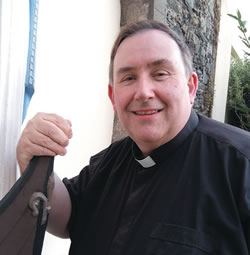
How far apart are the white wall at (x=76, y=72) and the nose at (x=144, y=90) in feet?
1.98

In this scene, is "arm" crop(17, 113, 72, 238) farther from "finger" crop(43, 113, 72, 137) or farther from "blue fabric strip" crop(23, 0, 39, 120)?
"blue fabric strip" crop(23, 0, 39, 120)

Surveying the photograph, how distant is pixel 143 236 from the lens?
1106 mm

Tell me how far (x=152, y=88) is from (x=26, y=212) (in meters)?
0.69

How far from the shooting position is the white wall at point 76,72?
1673 millimetres

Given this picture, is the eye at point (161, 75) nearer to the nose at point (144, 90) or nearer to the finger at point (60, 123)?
the nose at point (144, 90)

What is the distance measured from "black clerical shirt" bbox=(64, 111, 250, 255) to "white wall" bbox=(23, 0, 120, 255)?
576mm

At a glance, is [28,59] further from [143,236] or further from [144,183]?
[143,236]

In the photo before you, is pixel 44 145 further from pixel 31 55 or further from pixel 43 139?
pixel 31 55

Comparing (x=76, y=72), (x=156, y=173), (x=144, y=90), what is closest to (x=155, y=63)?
(x=144, y=90)

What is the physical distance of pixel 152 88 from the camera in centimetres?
120

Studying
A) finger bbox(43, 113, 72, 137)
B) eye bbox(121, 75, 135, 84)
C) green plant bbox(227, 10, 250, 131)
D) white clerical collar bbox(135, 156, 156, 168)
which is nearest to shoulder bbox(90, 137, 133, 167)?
white clerical collar bbox(135, 156, 156, 168)

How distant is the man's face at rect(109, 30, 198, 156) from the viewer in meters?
1.21

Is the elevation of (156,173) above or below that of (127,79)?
below

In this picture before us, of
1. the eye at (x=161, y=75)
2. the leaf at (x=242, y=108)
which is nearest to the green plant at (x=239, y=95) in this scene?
the leaf at (x=242, y=108)
